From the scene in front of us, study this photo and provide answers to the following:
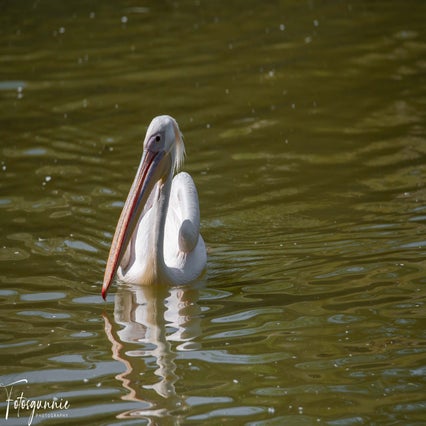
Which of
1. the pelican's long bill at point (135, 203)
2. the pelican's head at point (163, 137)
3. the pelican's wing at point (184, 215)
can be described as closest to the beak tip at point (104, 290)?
the pelican's long bill at point (135, 203)

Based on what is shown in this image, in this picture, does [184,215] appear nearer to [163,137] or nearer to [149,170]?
[149,170]

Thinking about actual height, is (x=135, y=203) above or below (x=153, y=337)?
above

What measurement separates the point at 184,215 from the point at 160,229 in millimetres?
351

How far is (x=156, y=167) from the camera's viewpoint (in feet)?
19.6

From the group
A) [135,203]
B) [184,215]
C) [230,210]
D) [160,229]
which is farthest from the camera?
[230,210]

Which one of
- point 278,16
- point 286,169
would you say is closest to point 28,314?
point 286,169

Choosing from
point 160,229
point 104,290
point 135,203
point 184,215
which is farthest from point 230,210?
point 104,290

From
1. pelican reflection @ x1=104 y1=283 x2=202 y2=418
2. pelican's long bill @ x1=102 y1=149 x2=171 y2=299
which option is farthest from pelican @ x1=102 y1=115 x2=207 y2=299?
pelican reflection @ x1=104 y1=283 x2=202 y2=418

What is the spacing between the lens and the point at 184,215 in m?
6.24

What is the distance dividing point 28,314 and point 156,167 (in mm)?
1172

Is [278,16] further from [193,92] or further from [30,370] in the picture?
[30,370]

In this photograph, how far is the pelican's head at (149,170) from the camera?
18.8ft

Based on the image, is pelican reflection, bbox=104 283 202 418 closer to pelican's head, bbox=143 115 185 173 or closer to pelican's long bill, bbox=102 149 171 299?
pelican's long bill, bbox=102 149 171 299

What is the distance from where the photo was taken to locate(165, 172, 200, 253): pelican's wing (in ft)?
19.7
